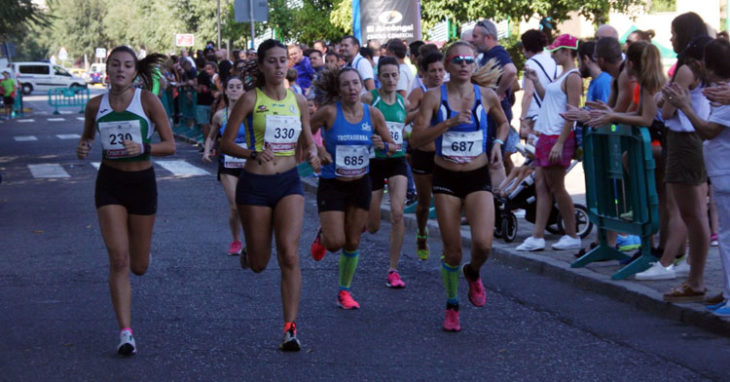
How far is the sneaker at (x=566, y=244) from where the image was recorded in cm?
1052

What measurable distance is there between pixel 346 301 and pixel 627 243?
10.6 feet

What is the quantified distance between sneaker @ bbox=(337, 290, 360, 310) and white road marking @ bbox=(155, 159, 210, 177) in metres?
12.0

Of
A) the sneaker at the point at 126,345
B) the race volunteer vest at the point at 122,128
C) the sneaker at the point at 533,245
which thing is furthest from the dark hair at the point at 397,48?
the sneaker at the point at 126,345

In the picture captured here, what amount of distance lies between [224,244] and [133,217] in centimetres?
470

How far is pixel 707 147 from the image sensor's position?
7.70 meters

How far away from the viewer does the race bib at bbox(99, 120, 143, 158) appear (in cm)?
710

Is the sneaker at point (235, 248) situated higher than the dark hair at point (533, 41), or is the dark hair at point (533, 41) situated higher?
the dark hair at point (533, 41)

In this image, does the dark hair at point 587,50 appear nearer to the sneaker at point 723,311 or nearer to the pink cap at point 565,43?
the pink cap at point 565,43

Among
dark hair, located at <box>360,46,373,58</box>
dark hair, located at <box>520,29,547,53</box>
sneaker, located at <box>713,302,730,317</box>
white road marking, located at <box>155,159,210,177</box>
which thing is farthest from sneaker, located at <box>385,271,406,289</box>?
white road marking, located at <box>155,159,210,177</box>

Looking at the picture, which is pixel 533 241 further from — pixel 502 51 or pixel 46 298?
pixel 46 298

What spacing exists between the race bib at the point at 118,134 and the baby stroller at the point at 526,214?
495cm

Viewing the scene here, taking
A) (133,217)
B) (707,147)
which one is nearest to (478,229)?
(707,147)

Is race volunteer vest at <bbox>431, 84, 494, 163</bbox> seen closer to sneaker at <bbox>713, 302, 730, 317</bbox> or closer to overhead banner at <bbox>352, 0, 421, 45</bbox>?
sneaker at <bbox>713, 302, 730, 317</bbox>

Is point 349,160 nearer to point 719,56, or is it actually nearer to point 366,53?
point 719,56
